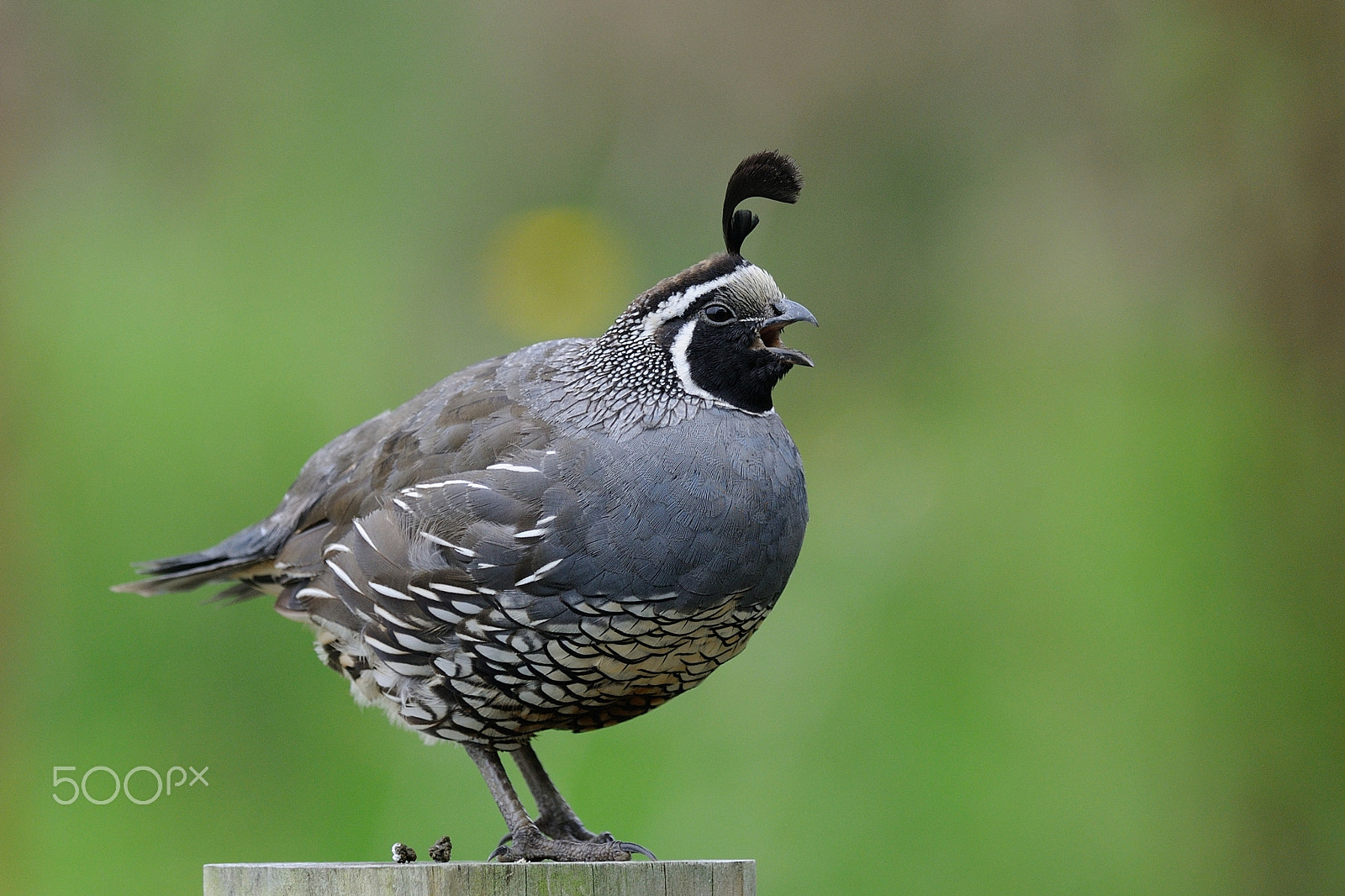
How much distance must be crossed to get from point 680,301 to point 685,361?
0.56 ft

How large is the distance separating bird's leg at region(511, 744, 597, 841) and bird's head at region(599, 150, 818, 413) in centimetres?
136

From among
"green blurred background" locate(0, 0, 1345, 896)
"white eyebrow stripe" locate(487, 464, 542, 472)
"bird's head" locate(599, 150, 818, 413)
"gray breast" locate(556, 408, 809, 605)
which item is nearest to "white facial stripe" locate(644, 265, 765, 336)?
"bird's head" locate(599, 150, 818, 413)

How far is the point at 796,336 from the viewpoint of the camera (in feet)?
24.3

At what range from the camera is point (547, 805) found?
407 cm

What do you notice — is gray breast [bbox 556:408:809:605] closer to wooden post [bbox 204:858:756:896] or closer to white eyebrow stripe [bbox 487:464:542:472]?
white eyebrow stripe [bbox 487:464:542:472]

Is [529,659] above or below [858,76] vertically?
below

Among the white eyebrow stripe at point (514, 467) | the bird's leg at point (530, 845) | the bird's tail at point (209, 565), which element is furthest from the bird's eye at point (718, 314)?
the bird's tail at point (209, 565)

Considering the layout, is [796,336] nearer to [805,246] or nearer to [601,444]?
[805,246]

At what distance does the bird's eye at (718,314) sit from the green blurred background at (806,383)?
301cm

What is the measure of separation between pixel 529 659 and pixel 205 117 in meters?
5.36

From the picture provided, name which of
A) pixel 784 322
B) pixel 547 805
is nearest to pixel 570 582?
pixel 784 322

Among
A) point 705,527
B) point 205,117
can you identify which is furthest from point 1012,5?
point 705,527

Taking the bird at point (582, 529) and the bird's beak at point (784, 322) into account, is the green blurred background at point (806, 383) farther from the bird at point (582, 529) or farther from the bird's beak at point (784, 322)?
the bird's beak at point (784, 322)

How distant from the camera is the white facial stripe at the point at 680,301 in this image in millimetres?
3559
